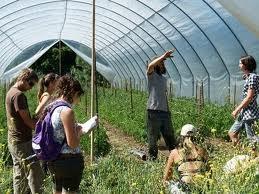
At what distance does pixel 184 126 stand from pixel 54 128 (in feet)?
3.80

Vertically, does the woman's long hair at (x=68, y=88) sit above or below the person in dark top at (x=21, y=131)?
above

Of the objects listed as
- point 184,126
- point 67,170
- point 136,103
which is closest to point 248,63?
point 184,126

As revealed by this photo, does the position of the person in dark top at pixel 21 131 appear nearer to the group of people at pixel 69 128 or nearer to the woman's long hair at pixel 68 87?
the group of people at pixel 69 128

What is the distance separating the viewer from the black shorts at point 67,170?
14.3 feet

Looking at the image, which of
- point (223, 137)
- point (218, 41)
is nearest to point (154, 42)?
point (218, 41)

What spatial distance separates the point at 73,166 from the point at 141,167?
50.3 inches

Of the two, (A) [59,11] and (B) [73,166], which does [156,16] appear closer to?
(A) [59,11]

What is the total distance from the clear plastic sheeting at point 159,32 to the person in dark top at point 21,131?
649 centimetres

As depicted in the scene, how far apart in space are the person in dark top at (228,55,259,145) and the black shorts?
7.48 feet

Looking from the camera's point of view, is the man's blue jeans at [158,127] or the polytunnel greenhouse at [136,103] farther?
the man's blue jeans at [158,127]

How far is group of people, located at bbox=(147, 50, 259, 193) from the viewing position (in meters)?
4.54

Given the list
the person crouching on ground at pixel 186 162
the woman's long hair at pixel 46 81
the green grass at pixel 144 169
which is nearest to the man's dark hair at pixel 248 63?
the green grass at pixel 144 169

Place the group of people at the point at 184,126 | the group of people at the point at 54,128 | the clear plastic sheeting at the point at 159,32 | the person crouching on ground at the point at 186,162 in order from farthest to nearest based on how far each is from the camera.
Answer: the clear plastic sheeting at the point at 159,32 < the group of people at the point at 184,126 < the person crouching on ground at the point at 186,162 < the group of people at the point at 54,128

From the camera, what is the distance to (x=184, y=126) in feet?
15.8
